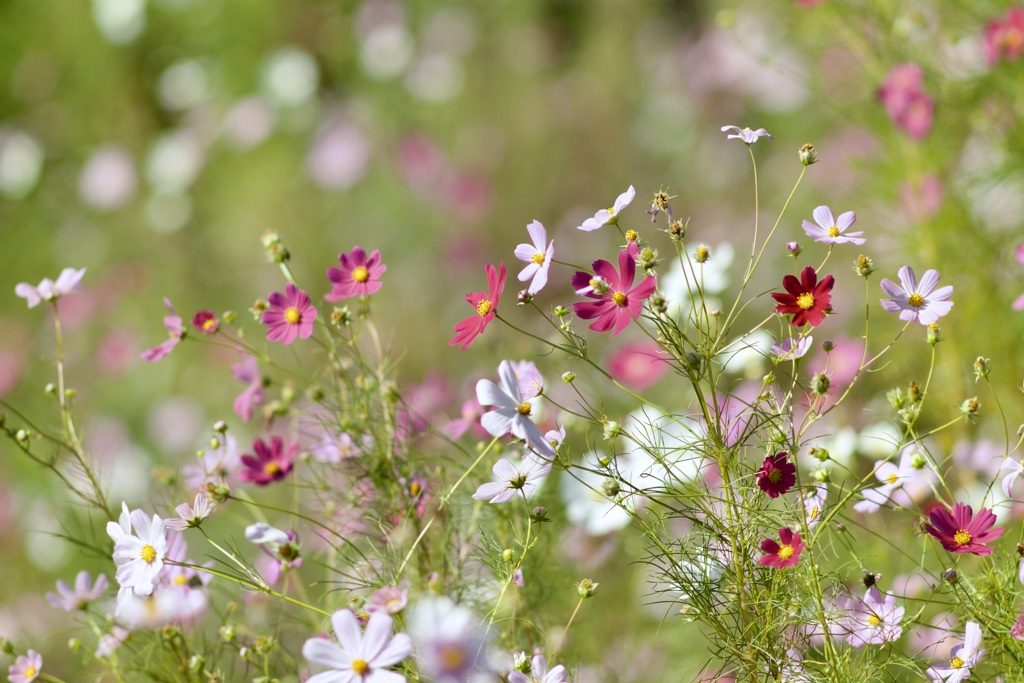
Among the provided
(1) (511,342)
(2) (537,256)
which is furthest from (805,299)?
(1) (511,342)

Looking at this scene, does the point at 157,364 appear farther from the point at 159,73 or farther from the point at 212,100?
the point at 159,73

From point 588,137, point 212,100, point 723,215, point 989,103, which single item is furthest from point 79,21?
point 989,103

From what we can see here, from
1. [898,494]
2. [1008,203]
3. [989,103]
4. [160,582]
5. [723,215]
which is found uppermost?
[723,215]

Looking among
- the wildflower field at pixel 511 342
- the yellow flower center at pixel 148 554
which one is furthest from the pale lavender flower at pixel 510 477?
the yellow flower center at pixel 148 554

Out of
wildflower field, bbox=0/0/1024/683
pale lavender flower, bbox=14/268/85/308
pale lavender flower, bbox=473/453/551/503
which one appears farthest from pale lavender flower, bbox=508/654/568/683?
pale lavender flower, bbox=14/268/85/308

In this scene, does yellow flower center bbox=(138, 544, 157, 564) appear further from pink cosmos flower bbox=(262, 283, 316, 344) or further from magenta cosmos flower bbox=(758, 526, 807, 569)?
magenta cosmos flower bbox=(758, 526, 807, 569)

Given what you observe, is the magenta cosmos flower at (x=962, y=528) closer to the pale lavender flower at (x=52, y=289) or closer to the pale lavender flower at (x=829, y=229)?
the pale lavender flower at (x=829, y=229)

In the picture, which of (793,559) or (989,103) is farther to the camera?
(989,103)

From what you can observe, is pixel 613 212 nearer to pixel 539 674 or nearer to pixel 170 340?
pixel 539 674

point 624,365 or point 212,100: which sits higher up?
point 212,100
